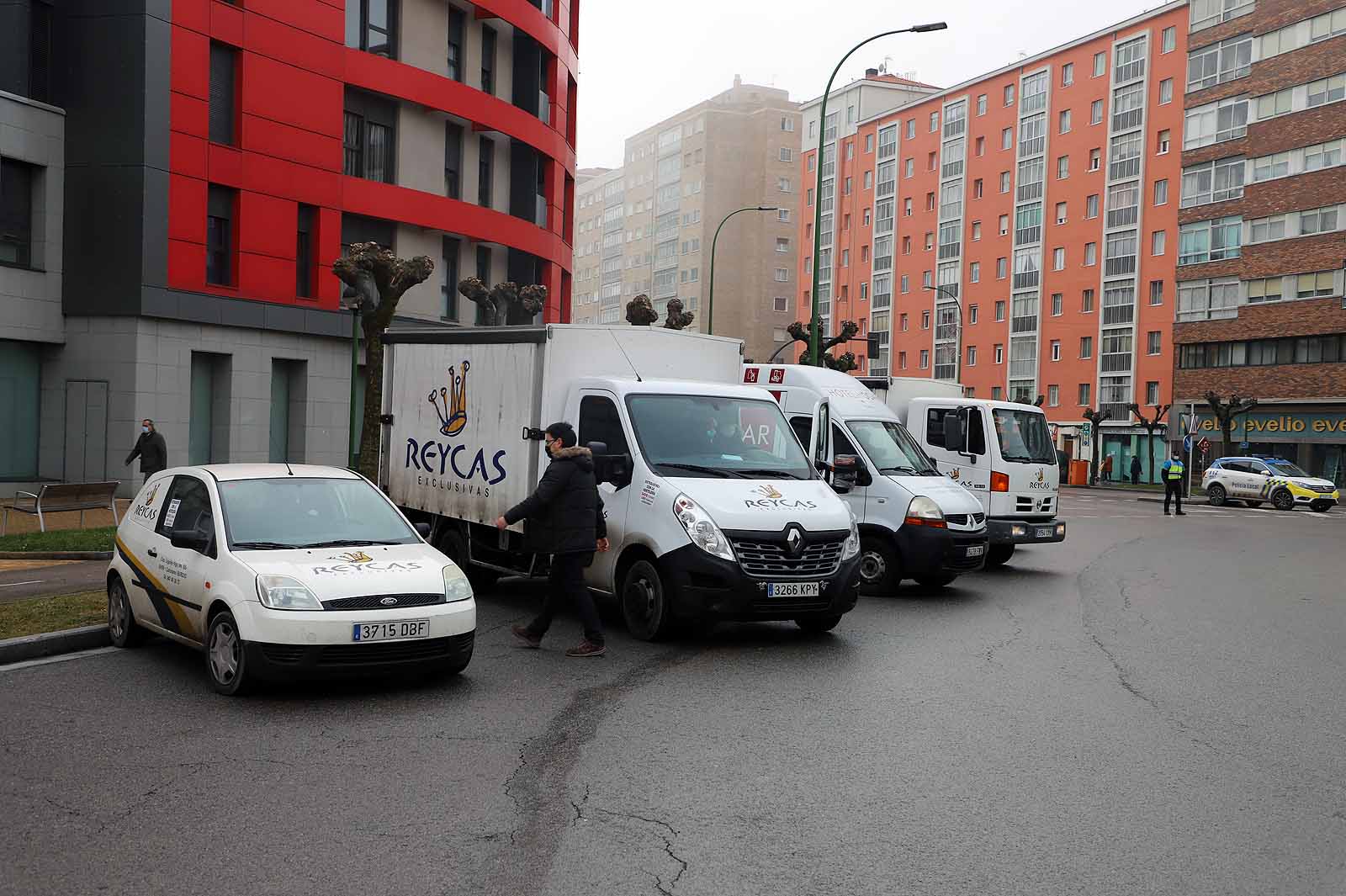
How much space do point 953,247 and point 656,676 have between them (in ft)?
256

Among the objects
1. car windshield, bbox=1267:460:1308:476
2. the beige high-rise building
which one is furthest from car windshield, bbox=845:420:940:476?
the beige high-rise building

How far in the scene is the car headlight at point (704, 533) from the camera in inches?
376

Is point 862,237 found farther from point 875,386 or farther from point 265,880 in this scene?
point 265,880

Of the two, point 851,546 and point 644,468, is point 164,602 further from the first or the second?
point 851,546

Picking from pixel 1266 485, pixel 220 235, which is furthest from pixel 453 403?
pixel 1266 485

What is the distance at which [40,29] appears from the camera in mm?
26078

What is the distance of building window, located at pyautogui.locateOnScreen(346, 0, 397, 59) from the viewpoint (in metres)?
31.5

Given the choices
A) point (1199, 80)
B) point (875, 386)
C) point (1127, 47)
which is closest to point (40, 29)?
point (875, 386)

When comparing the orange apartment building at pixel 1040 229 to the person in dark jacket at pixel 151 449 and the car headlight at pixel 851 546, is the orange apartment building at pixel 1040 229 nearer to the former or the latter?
the person in dark jacket at pixel 151 449

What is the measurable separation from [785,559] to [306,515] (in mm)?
3554

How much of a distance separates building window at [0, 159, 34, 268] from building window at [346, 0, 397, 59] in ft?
29.1

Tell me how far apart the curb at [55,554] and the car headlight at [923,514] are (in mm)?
9691

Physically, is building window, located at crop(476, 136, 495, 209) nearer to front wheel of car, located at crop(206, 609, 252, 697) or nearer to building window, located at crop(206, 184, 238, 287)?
building window, located at crop(206, 184, 238, 287)

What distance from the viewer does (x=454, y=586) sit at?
27.0 feet
